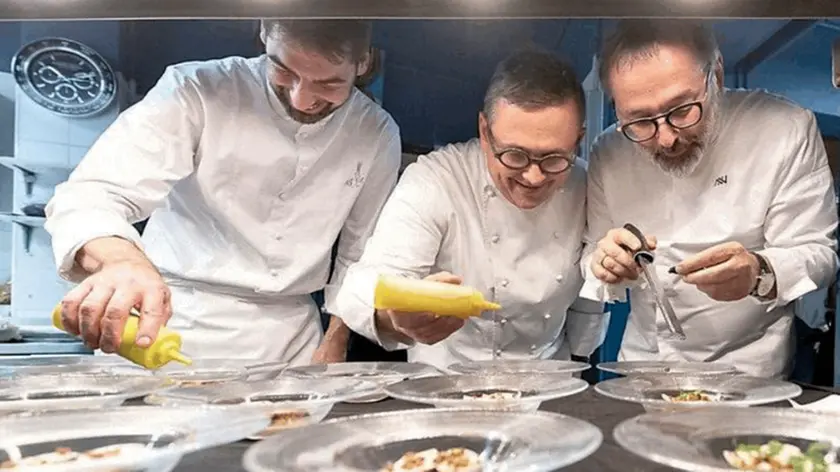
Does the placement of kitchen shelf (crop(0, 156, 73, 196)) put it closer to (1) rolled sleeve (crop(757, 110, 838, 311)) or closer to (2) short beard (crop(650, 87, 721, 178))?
(2) short beard (crop(650, 87, 721, 178))

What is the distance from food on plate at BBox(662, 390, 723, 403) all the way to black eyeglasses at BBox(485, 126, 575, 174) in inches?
22.4

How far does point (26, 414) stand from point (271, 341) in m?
0.87

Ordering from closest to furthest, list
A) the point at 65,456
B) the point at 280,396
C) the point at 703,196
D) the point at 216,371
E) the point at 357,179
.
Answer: the point at 65,456 < the point at 280,396 < the point at 216,371 < the point at 703,196 < the point at 357,179

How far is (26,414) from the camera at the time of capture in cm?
90

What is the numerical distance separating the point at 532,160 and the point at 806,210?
586 mm

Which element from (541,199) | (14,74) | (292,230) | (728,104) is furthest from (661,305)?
(14,74)

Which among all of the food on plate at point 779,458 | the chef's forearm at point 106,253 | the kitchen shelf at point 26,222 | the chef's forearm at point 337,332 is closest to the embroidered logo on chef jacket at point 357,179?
the chef's forearm at point 337,332

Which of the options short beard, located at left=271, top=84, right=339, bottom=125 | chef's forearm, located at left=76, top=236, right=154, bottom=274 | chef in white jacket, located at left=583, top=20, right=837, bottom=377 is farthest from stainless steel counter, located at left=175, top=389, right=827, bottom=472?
short beard, located at left=271, top=84, right=339, bottom=125

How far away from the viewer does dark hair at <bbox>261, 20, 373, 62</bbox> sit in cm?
147

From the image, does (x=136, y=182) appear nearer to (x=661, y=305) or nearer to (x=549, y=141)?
(x=549, y=141)

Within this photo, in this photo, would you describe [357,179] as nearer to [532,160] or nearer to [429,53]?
[532,160]

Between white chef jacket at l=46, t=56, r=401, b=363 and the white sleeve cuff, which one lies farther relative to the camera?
white chef jacket at l=46, t=56, r=401, b=363

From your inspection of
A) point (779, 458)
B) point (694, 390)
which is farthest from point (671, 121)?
point (779, 458)

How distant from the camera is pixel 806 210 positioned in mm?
1504
